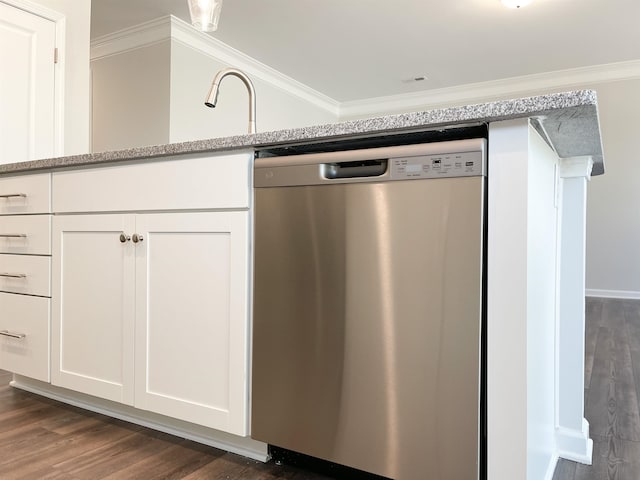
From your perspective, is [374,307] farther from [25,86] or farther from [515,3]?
[515,3]

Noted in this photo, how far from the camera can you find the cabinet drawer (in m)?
1.30

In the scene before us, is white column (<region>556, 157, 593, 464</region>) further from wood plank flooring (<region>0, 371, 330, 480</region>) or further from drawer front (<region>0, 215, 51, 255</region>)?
drawer front (<region>0, 215, 51, 255</region>)

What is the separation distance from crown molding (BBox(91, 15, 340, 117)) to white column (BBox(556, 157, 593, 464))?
3.83 metres

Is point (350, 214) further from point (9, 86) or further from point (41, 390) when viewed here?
point (9, 86)

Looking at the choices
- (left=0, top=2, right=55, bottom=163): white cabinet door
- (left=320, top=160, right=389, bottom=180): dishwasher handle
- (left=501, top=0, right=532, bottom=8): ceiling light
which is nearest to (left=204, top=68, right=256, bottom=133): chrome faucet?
(left=320, top=160, right=389, bottom=180): dishwasher handle

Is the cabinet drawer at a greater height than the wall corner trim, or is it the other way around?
the wall corner trim

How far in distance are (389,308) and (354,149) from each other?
15.6 inches

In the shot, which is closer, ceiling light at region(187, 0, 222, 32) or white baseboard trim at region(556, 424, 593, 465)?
white baseboard trim at region(556, 424, 593, 465)

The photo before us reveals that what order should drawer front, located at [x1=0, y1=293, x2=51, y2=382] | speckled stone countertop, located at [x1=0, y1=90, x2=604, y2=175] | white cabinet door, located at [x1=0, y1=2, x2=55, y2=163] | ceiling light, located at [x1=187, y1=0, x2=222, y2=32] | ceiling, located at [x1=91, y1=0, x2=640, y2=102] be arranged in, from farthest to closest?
ceiling, located at [x1=91, y1=0, x2=640, y2=102]
white cabinet door, located at [x1=0, y1=2, x2=55, y2=163]
ceiling light, located at [x1=187, y1=0, x2=222, y2=32]
drawer front, located at [x1=0, y1=293, x2=51, y2=382]
speckled stone countertop, located at [x1=0, y1=90, x2=604, y2=175]

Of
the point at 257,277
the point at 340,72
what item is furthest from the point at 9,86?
the point at 340,72

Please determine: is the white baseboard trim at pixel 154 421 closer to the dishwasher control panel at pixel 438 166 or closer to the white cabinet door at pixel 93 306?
the white cabinet door at pixel 93 306

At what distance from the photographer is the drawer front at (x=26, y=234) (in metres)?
1.74

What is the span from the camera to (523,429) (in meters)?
0.92

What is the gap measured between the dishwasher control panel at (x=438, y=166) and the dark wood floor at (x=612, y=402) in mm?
930
